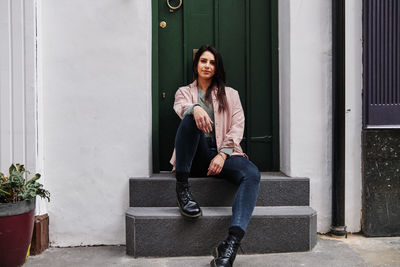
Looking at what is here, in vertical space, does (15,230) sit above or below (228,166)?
below

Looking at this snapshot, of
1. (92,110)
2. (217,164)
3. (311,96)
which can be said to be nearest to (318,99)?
(311,96)

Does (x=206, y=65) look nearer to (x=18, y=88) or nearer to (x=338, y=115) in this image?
(x=338, y=115)

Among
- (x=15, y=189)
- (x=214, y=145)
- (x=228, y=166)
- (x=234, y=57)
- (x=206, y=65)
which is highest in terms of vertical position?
(x=234, y=57)

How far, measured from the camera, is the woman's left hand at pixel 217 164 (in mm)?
3164

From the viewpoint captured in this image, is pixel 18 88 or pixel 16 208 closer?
pixel 16 208

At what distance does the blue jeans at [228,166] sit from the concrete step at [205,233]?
0.23 meters

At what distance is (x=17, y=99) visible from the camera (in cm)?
322

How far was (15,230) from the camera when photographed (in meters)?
2.73

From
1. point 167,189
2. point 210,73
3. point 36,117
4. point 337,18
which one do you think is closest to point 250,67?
point 210,73

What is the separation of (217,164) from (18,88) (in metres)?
1.63

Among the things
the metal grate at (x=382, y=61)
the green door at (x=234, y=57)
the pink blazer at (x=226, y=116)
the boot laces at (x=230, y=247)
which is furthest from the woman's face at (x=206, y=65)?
the boot laces at (x=230, y=247)

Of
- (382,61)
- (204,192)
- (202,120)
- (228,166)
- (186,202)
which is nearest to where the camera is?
(202,120)

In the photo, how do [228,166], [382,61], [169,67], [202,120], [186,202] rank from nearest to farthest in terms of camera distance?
[202,120]
[186,202]
[228,166]
[382,61]
[169,67]

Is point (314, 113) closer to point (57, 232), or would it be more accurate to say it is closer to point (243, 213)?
point (243, 213)
